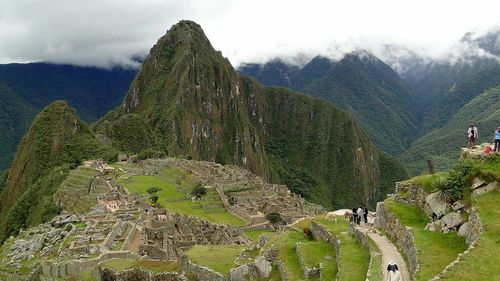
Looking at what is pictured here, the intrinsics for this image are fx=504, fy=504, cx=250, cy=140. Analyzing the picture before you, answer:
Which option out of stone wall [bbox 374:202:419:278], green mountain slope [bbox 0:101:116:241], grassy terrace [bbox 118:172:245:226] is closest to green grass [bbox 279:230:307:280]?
stone wall [bbox 374:202:419:278]

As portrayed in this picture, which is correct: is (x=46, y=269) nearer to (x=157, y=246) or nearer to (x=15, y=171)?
(x=157, y=246)

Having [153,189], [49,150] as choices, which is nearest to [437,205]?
[153,189]

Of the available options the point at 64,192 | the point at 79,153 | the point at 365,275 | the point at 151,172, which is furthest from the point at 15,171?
the point at 365,275

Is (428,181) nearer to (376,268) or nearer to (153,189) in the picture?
(376,268)

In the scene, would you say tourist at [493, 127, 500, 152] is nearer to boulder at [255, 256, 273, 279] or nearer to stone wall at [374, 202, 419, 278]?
stone wall at [374, 202, 419, 278]

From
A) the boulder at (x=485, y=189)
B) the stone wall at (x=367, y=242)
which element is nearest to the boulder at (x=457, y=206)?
the boulder at (x=485, y=189)

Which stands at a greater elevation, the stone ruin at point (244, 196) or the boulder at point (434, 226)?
the boulder at point (434, 226)

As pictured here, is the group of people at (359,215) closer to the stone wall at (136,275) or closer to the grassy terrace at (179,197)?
the stone wall at (136,275)
